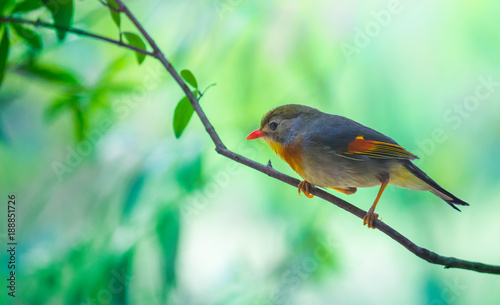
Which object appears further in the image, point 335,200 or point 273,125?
point 273,125

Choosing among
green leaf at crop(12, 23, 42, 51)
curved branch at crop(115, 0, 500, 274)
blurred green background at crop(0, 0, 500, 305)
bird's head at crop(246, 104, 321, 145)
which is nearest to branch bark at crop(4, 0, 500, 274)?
curved branch at crop(115, 0, 500, 274)

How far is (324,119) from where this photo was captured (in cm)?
140

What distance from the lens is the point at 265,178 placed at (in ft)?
7.25

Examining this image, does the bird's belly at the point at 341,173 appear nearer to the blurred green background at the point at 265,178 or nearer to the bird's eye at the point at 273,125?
the bird's eye at the point at 273,125

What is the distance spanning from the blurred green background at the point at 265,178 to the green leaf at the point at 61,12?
842 millimetres

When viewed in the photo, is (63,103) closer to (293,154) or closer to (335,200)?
(293,154)

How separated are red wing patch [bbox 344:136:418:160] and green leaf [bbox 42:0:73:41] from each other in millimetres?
837

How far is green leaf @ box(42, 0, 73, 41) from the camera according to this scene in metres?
1.13

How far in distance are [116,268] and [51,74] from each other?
93cm

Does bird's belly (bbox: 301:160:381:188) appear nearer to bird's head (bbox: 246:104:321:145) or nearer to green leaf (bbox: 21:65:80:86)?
bird's head (bbox: 246:104:321:145)

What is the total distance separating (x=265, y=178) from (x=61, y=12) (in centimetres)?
131

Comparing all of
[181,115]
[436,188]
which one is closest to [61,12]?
[181,115]

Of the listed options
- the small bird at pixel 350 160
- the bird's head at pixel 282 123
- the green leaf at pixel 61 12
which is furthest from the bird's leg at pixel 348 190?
the green leaf at pixel 61 12

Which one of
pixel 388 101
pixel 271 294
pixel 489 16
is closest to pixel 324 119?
pixel 388 101
